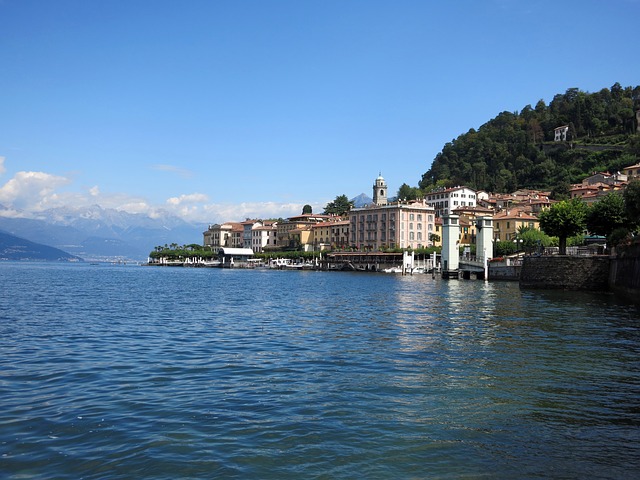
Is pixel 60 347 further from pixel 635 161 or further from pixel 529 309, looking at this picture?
pixel 635 161

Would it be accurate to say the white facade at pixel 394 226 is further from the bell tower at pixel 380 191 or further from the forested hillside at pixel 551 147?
the forested hillside at pixel 551 147

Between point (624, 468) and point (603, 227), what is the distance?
59730 mm

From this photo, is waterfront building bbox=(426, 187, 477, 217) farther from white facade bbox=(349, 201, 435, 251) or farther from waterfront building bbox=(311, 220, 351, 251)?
waterfront building bbox=(311, 220, 351, 251)

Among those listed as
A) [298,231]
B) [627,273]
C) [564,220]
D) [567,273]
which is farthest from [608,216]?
[298,231]

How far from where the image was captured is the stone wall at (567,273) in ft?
172

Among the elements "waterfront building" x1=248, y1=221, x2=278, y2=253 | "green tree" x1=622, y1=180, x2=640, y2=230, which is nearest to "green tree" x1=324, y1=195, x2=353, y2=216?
"waterfront building" x1=248, y1=221, x2=278, y2=253

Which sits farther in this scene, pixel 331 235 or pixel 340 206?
pixel 340 206

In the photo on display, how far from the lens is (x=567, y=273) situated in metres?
54.1

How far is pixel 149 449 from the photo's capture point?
916 centimetres

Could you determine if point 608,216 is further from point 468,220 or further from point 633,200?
point 468,220

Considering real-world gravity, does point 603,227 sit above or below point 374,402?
above

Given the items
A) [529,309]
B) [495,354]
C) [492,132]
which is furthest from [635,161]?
[495,354]

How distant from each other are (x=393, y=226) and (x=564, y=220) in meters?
68.8

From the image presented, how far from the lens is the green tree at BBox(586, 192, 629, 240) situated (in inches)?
2360
